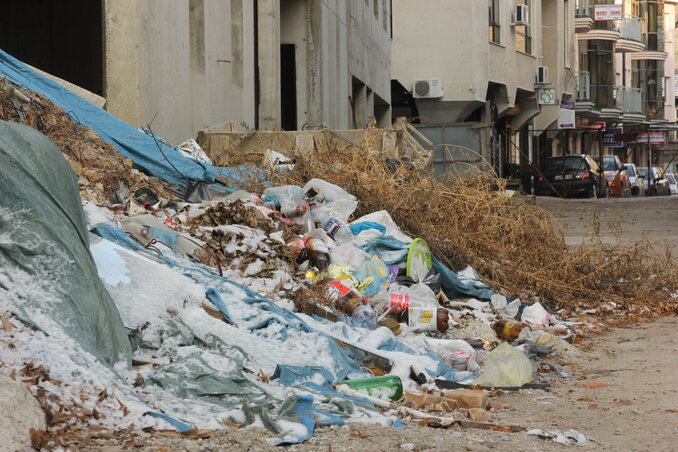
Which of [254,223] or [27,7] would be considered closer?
[254,223]

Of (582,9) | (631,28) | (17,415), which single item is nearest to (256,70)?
A: (17,415)

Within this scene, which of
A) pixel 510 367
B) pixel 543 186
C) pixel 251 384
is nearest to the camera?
pixel 251 384

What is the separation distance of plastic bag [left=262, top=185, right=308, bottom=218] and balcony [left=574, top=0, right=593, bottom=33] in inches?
1631

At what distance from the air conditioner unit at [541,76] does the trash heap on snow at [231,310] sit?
30.3m

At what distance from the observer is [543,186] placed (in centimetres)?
3306

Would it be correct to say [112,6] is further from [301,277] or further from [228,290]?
[228,290]

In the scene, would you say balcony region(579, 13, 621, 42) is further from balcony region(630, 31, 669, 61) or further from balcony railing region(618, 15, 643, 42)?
balcony region(630, 31, 669, 61)

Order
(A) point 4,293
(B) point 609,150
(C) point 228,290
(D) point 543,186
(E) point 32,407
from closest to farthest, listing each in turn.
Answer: (E) point 32,407
(A) point 4,293
(C) point 228,290
(D) point 543,186
(B) point 609,150

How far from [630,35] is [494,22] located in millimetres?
24252

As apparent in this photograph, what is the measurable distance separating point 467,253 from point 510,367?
140 inches

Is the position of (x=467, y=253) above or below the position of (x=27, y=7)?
below

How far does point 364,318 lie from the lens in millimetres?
7180

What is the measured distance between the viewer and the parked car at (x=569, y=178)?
3241 cm

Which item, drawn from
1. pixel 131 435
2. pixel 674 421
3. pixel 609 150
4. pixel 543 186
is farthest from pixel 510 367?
pixel 609 150
